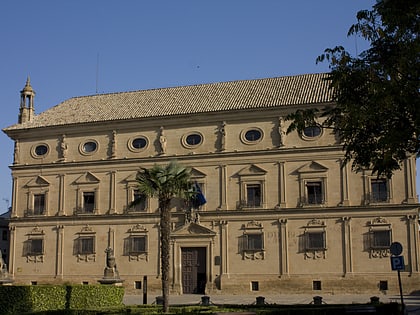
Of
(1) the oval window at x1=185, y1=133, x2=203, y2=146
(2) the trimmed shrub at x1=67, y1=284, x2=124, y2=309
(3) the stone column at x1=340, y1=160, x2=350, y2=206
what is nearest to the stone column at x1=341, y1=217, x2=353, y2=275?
(3) the stone column at x1=340, y1=160, x2=350, y2=206

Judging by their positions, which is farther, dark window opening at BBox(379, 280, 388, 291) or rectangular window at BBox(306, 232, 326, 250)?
rectangular window at BBox(306, 232, 326, 250)

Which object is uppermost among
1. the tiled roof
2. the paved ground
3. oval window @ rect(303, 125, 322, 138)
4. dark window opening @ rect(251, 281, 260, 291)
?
the tiled roof

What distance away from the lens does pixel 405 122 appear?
16.7 meters

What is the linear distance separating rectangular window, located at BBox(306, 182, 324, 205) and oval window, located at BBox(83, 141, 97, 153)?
1723 cm

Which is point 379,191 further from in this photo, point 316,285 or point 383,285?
point 316,285

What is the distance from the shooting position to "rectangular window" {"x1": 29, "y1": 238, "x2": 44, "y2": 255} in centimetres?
4844

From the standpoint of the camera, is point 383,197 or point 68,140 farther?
point 68,140

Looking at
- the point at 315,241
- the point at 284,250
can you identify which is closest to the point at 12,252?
the point at 284,250

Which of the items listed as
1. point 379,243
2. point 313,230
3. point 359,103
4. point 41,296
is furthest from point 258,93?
point 359,103

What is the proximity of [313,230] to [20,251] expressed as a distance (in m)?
23.5

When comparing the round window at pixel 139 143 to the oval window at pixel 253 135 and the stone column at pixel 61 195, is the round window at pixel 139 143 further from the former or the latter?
the oval window at pixel 253 135

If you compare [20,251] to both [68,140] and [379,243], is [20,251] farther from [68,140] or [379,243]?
[379,243]

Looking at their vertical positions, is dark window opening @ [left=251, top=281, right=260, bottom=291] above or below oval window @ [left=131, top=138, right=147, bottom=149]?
below

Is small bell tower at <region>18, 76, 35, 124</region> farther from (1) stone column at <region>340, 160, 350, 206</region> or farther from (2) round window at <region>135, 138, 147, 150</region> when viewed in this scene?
(1) stone column at <region>340, 160, 350, 206</region>
